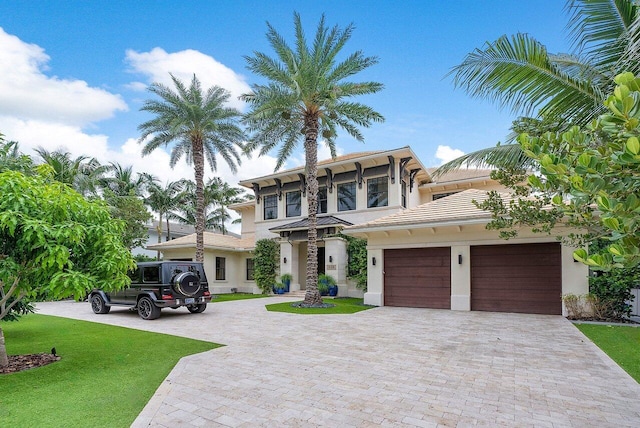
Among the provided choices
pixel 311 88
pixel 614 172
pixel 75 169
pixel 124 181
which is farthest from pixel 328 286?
pixel 124 181

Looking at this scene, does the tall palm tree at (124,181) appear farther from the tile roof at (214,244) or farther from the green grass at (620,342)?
the green grass at (620,342)

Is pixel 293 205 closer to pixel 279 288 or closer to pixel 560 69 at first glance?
pixel 279 288

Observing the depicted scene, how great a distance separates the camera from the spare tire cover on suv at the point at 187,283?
11.9 metres

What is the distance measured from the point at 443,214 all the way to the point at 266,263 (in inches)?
496

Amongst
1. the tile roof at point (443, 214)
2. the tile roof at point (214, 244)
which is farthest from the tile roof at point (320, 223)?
the tile roof at point (443, 214)

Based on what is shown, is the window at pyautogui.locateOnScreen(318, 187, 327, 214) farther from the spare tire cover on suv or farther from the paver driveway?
the paver driveway

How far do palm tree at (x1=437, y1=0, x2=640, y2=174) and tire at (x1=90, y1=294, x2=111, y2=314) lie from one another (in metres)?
14.3

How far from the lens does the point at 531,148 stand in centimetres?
315

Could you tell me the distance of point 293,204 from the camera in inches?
937

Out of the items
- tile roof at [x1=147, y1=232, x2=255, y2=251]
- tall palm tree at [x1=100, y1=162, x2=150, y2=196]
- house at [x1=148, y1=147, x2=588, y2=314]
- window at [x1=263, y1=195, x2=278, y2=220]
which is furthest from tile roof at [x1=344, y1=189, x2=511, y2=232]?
tall palm tree at [x1=100, y1=162, x2=150, y2=196]

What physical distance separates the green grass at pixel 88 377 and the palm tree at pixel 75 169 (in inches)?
547

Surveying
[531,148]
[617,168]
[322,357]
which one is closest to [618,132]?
[617,168]

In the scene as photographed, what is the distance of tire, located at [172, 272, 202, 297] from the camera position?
39.0ft

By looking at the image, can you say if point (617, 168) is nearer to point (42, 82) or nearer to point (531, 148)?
point (531, 148)
